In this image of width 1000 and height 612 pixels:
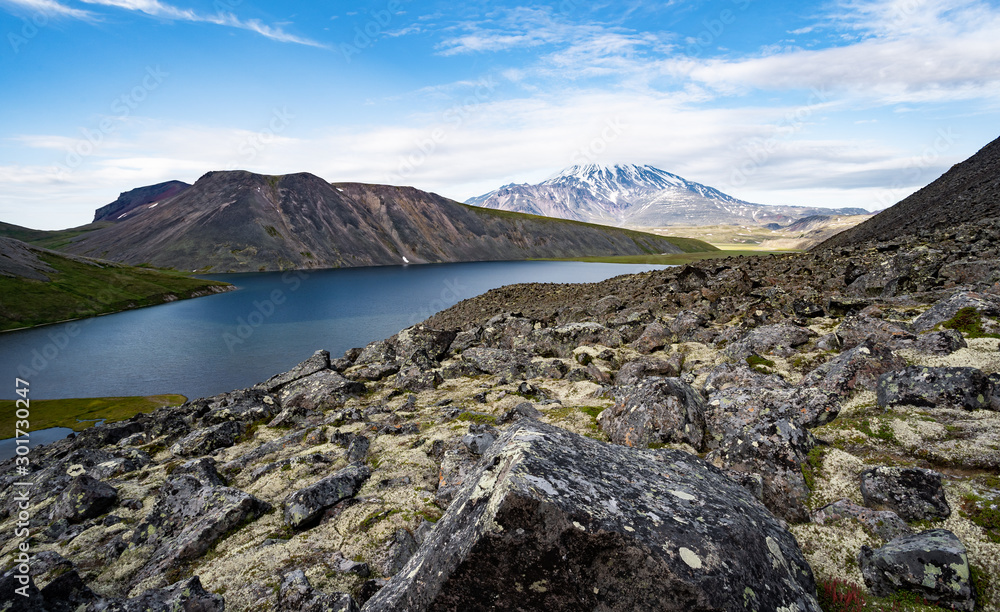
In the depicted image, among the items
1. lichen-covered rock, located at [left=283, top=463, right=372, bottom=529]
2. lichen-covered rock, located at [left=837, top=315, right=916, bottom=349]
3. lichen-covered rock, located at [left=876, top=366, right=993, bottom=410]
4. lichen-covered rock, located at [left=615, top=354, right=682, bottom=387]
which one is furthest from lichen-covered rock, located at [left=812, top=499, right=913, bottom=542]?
lichen-covered rock, located at [left=283, top=463, right=372, bottom=529]

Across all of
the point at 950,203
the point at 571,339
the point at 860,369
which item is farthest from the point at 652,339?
the point at 950,203

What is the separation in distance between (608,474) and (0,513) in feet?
74.4

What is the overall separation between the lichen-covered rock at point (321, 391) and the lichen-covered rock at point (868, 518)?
1978 centimetres

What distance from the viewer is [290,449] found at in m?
16.3

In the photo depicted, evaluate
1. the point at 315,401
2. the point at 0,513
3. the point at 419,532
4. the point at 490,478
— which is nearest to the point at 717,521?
the point at 490,478

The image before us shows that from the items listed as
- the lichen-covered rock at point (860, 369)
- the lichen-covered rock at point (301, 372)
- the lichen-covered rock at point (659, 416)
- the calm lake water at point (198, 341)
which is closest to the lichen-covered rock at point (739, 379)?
the lichen-covered rock at point (860, 369)

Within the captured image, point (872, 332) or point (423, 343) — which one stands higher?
point (872, 332)

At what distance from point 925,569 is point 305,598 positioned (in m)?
9.28

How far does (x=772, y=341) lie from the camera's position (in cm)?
1731

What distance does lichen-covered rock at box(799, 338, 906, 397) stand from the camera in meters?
11.1

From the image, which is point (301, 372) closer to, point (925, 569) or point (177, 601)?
point (177, 601)

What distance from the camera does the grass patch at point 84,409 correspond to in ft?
118

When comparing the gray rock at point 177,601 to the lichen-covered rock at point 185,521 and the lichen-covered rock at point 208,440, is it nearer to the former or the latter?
the lichen-covered rock at point 185,521

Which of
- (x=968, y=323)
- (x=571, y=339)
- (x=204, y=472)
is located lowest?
(x=204, y=472)
